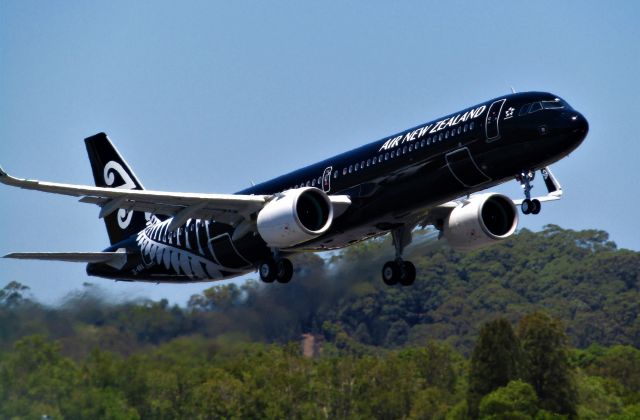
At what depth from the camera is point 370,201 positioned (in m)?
42.7

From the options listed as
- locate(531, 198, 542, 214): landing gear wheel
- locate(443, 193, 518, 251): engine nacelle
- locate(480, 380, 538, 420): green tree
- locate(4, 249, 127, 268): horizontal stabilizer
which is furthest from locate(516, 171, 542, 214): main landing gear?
locate(480, 380, 538, 420): green tree

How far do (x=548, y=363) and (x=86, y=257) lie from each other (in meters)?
50.1

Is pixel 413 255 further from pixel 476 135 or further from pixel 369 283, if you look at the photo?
pixel 476 135

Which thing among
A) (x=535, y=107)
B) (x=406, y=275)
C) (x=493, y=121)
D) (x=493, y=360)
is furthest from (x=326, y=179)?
(x=493, y=360)

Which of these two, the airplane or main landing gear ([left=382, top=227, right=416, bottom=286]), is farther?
main landing gear ([left=382, top=227, right=416, bottom=286])

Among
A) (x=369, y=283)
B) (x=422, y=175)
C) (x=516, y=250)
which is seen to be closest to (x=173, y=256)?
(x=369, y=283)

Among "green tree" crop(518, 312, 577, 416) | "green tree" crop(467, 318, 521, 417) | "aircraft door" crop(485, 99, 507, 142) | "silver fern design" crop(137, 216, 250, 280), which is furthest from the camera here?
"green tree" crop(518, 312, 577, 416)

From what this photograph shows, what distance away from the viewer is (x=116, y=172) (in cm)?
5519

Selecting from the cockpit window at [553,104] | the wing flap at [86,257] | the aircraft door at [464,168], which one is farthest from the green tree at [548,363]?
the cockpit window at [553,104]

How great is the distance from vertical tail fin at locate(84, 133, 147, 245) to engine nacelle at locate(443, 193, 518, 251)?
45.4 ft

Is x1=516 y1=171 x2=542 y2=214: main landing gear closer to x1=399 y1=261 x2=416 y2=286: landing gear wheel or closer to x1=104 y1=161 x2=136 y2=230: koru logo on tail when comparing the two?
x1=399 y1=261 x2=416 y2=286: landing gear wheel

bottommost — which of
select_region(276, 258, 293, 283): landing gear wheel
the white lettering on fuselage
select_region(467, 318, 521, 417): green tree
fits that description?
select_region(467, 318, 521, 417): green tree

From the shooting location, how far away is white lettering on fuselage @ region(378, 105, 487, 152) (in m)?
41.3

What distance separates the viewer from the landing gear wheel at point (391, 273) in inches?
1843
